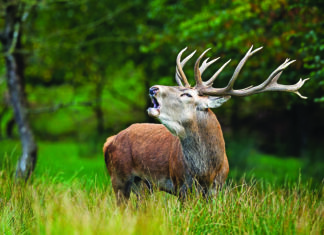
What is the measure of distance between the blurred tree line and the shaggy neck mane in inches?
92.0

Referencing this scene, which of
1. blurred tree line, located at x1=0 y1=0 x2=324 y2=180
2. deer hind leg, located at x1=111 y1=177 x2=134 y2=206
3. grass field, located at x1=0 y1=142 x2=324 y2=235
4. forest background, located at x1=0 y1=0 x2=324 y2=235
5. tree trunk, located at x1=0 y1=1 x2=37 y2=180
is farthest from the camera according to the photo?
tree trunk, located at x1=0 y1=1 x2=37 y2=180

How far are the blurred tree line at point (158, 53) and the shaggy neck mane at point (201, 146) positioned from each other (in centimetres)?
234

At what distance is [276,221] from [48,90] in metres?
16.1

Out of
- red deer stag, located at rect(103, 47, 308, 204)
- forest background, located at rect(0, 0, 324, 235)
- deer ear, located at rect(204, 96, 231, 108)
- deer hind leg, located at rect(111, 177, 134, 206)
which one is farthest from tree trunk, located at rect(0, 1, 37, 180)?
deer ear, located at rect(204, 96, 231, 108)

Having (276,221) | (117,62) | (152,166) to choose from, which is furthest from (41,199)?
(117,62)

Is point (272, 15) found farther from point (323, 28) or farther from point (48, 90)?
point (48, 90)

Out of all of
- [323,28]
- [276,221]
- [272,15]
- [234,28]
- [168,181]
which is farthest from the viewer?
[234,28]

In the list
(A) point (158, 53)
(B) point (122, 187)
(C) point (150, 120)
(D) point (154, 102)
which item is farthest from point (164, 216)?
(C) point (150, 120)

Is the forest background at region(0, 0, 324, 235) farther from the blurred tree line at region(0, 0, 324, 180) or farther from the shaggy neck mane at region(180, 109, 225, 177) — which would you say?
the shaggy neck mane at region(180, 109, 225, 177)

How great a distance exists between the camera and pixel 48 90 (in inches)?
762

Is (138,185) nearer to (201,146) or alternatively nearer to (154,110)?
(201,146)

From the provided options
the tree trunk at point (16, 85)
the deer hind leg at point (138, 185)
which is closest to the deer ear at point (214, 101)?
the deer hind leg at point (138, 185)

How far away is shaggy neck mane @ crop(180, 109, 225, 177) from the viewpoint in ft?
16.4

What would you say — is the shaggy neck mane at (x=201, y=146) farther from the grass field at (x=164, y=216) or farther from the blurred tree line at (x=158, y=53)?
the blurred tree line at (x=158, y=53)
